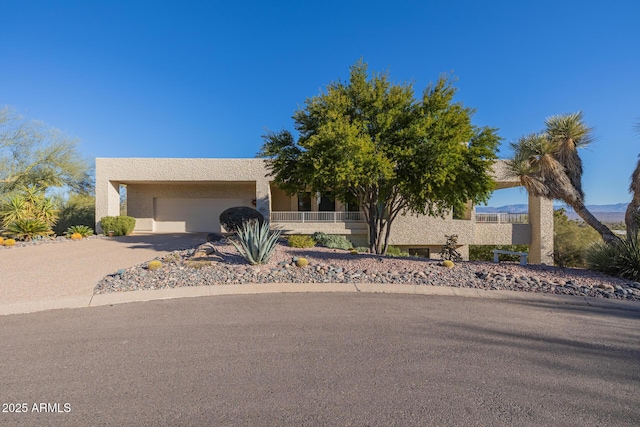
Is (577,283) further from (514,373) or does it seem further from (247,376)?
(247,376)

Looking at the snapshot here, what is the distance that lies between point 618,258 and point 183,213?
2239 centimetres

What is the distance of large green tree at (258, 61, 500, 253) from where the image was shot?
10.2 m

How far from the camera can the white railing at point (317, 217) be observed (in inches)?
773

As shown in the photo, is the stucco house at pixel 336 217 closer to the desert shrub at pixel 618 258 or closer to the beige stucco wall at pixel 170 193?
the beige stucco wall at pixel 170 193

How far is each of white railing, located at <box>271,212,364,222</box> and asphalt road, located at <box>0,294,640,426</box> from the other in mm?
14263

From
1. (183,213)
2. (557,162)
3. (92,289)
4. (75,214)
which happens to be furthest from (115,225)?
(557,162)

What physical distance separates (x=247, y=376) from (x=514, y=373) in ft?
8.66

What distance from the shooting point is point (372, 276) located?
755 cm

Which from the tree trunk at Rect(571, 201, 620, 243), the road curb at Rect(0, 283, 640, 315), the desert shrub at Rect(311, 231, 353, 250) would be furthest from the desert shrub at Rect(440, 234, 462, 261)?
the road curb at Rect(0, 283, 640, 315)

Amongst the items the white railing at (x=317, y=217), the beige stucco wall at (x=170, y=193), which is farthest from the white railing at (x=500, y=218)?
the beige stucco wall at (x=170, y=193)

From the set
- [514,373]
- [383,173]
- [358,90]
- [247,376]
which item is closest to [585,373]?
[514,373]

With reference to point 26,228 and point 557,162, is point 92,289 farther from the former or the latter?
point 557,162

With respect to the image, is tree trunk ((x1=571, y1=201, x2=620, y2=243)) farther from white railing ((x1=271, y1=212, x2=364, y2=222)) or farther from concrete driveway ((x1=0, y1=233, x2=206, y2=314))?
concrete driveway ((x1=0, y1=233, x2=206, y2=314))

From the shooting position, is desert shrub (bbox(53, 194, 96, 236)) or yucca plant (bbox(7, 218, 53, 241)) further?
desert shrub (bbox(53, 194, 96, 236))
